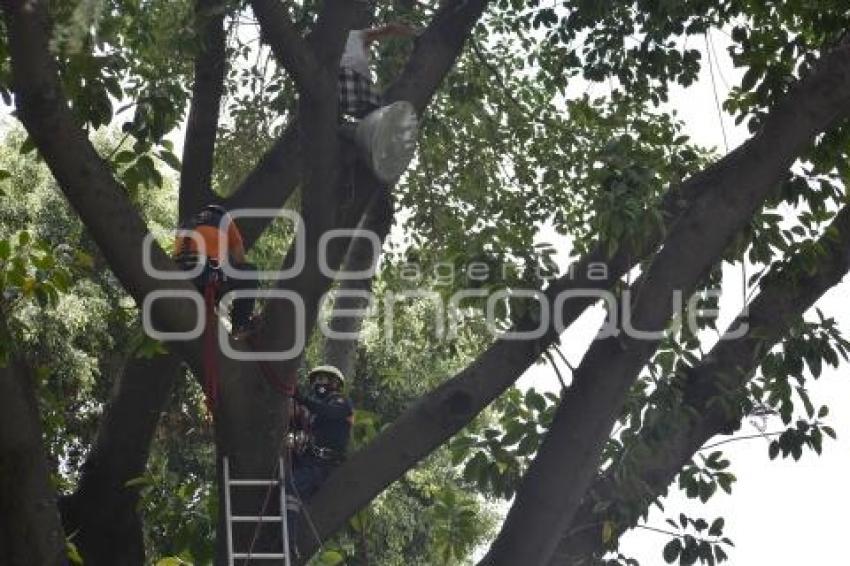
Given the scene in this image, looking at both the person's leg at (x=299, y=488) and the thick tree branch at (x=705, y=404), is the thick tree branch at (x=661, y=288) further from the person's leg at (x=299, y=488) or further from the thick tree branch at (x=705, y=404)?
the person's leg at (x=299, y=488)

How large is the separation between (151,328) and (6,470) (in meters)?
0.90

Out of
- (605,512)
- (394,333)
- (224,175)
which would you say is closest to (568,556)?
(605,512)

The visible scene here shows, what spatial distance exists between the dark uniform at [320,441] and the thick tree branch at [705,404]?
1.35 m

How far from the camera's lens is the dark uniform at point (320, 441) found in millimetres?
8742

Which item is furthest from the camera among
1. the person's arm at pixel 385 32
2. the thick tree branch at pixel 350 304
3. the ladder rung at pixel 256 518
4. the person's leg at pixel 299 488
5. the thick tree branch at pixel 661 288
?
the thick tree branch at pixel 350 304

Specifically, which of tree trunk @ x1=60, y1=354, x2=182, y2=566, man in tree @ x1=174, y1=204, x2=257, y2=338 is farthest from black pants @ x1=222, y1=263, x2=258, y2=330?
tree trunk @ x1=60, y1=354, x2=182, y2=566

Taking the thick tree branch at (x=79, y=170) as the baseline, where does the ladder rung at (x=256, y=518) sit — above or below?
below

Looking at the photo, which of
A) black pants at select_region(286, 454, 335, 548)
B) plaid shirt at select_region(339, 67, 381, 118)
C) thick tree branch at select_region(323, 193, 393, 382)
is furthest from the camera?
thick tree branch at select_region(323, 193, 393, 382)

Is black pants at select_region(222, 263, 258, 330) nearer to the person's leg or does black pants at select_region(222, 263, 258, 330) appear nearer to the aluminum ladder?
the person's leg

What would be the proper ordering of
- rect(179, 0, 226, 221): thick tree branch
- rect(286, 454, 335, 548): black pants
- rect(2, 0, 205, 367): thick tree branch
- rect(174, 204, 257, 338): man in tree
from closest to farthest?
rect(2, 0, 205, 367): thick tree branch < rect(174, 204, 257, 338): man in tree < rect(286, 454, 335, 548): black pants < rect(179, 0, 226, 221): thick tree branch

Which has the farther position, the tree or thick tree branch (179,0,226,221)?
thick tree branch (179,0,226,221)

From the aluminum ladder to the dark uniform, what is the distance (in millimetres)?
739

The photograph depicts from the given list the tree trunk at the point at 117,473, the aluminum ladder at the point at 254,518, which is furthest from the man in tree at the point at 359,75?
the aluminum ladder at the point at 254,518

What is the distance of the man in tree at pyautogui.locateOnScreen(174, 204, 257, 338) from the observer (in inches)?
331
